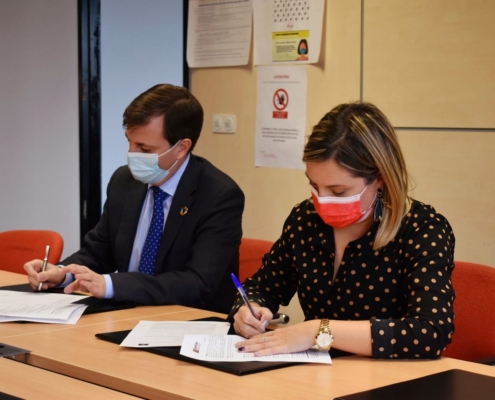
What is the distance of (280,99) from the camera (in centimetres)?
398

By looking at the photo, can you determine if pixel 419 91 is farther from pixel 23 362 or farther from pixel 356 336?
pixel 23 362

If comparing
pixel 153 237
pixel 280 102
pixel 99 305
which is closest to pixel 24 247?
pixel 153 237

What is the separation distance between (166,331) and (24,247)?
1563 millimetres

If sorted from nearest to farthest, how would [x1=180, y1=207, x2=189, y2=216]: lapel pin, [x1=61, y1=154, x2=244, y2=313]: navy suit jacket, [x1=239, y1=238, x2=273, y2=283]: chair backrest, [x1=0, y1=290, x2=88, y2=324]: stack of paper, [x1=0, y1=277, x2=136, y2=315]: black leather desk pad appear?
[x1=0, y1=290, x2=88, y2=324]: stack of paper
[x1=0, y1=277, x2=136, y2=315]: black leather desk pad
[x1=61, y1=154, x2=244, y2=313]: navy suit jacket
[x1=180, y1=207, x2=189, y2=216]: lapel pin
[x1=239, y1=238, x2=273, y2=283]: chair backrest

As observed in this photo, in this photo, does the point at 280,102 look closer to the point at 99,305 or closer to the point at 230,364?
the point at 99,305

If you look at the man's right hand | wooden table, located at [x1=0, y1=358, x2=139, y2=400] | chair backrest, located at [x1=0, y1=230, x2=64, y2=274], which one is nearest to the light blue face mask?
the man's right hand

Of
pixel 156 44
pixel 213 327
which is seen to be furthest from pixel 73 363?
pixel 156 44

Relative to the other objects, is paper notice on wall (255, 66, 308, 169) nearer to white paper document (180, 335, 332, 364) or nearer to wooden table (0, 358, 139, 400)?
white paper document (180, 335, 332, 364)

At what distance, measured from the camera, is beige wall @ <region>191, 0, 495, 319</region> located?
3.23 meters

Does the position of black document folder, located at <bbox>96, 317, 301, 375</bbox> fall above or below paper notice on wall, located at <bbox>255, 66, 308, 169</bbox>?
below

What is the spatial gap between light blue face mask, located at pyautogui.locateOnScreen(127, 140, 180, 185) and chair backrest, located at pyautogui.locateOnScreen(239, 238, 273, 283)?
1.48ft

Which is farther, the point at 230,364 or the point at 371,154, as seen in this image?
the point at 371,154

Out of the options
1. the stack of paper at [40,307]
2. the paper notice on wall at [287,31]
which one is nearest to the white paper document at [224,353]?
the stack of paper at [40,307]

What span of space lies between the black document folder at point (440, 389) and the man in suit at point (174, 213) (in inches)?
43.3
